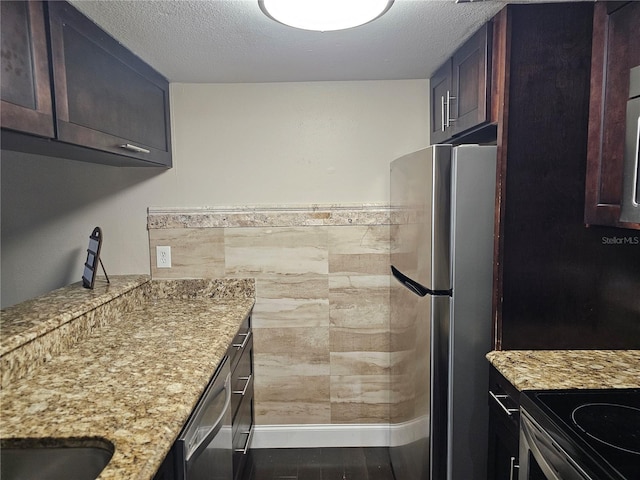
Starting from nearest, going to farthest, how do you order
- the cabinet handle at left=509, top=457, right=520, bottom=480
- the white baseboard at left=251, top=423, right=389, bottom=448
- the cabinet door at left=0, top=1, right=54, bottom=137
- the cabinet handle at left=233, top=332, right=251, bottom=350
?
the cabinet door at left=0, top=1, right=54, bottom=137 → the cabinet handle at left=509, top=457, right=520, bottom=480 → the cabinet handle at left=233, top=332, right=251, bottom=350 → the white baseboard at left=251, top=423, right=389, bottom=448

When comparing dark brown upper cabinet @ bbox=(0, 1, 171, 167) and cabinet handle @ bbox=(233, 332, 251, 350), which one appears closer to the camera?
dark brown upper cabinet @ bbox=(0, 1, 171, 167)

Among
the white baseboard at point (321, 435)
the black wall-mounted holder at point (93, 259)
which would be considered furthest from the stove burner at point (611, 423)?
the black wall-mounted holder at point (93, 259)

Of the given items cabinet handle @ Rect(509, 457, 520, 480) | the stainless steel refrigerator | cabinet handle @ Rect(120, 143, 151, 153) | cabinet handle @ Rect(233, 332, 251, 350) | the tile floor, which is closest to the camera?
cabinet handle @ Rect(509, 457, 520, 480)

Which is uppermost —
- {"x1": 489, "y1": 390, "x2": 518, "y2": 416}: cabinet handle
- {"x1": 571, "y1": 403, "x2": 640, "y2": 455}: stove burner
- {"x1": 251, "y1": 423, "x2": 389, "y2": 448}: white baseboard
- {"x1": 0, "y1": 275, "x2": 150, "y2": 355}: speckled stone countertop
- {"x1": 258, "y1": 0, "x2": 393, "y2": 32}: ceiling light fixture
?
{"x1": 258, "y1": 0, "x2": 393, "y2": 32}: ceiling light fixture

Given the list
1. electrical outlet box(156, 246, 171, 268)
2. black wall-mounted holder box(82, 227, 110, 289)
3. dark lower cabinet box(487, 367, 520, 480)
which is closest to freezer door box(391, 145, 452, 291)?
dark lower cabinet box(487, 367, 520, 480)

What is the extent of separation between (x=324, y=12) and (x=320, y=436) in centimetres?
225

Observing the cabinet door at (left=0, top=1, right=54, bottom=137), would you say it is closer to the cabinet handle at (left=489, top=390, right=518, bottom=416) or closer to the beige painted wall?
the beige painted wall

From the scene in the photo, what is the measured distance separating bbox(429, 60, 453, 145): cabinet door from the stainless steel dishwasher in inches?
59.6

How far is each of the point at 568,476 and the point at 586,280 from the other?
766 millimetres

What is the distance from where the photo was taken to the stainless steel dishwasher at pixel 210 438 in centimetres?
106

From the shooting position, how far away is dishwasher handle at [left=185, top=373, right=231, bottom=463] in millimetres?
1111

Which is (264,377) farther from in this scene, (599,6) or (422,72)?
(599,6)

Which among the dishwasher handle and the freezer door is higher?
the freezer door

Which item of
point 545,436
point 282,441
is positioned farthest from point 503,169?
point 282,441
